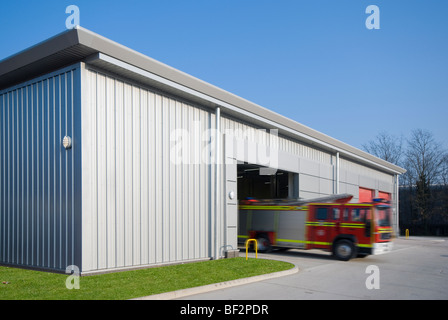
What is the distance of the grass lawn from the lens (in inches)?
354

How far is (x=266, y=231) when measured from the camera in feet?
66.5

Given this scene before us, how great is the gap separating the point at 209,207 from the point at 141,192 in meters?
3.70

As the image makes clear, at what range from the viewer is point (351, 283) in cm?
1149

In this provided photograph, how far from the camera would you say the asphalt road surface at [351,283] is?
960 centimetres

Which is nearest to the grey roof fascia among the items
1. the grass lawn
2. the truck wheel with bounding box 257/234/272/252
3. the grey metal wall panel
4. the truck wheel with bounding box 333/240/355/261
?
the grey metal wall panel

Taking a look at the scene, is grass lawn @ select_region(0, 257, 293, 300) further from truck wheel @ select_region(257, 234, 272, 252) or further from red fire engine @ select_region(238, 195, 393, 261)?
truck wheel @ select_region(257, 234, 272, 252)

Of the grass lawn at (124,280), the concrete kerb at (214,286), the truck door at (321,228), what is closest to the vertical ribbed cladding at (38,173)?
the grass lawn at (124,280)

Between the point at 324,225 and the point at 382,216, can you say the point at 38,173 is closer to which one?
the point at 324,225

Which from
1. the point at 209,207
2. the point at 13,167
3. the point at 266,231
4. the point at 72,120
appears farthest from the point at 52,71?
the point at 266,231

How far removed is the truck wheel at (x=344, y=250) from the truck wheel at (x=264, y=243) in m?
3.56

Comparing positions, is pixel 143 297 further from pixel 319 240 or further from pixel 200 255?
pixel 319 240

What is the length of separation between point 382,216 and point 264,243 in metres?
5.68

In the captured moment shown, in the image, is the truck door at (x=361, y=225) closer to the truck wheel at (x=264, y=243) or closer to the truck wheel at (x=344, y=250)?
the truck wheel at (x=344, y=250)

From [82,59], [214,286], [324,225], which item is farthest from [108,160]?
[324,225]
